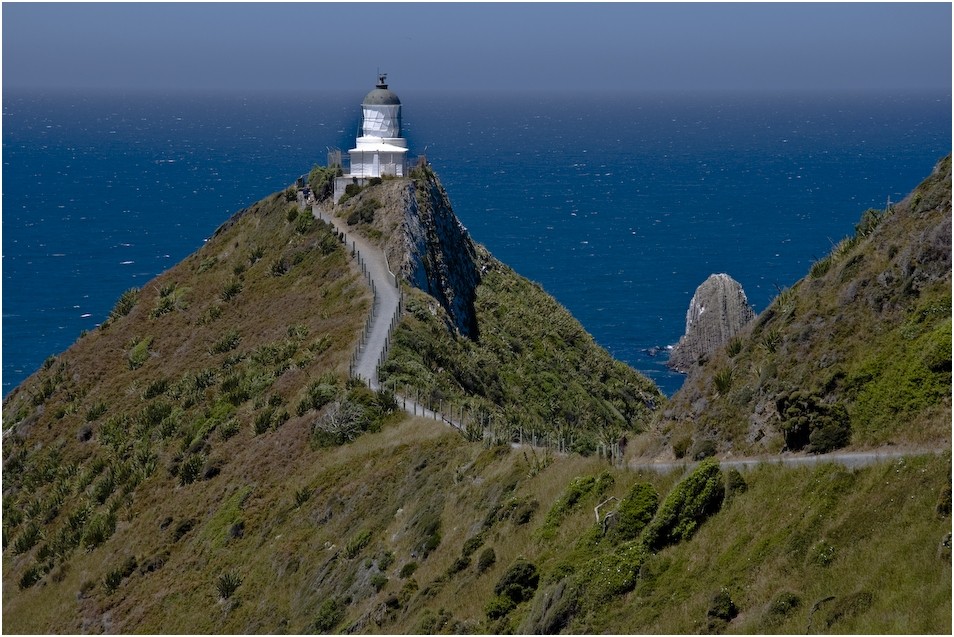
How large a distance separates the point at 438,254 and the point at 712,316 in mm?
33242

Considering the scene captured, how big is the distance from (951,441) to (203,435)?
33385 mm

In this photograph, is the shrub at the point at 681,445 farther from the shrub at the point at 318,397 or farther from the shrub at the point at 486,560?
the shrub at the point at 318,397

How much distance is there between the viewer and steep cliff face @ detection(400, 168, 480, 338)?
6956 centimetres

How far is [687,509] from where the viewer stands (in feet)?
92.7

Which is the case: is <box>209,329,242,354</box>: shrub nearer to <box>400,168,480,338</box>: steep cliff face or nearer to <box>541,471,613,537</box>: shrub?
<box>400,168,480,338</box>: steep cliff face

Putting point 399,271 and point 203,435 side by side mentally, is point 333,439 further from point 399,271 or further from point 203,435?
point 399,271

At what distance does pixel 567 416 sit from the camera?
64062 millimetres

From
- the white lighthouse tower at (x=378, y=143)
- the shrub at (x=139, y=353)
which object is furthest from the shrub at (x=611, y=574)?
the white lighthouse tower at (x=378, y=143)

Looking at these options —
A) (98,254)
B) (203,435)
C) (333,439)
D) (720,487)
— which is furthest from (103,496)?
(98,254)

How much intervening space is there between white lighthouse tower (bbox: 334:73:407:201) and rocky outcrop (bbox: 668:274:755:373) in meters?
30.5

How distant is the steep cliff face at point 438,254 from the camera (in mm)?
69562

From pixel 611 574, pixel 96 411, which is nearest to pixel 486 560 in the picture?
pixel 611 574

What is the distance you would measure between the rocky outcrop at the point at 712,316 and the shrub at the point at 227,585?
6360 cm

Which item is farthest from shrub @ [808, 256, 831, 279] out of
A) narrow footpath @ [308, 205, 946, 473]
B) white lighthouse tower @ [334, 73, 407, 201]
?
white lighthouse tower @ [334, 73, 407, 201]
